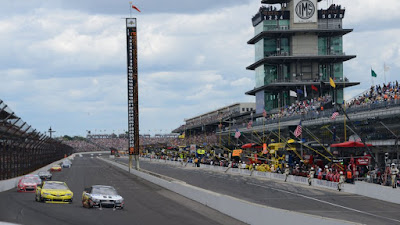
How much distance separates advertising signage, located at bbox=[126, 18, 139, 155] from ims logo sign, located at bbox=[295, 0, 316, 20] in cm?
3644

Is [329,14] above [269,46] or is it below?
above

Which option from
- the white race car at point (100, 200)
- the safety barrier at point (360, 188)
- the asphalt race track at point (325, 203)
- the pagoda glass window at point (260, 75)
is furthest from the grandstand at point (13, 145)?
the pagoda glass window at point (260, 75)

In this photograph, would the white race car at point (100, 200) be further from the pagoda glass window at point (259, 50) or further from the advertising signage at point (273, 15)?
the advertising signage at point (273, 15)

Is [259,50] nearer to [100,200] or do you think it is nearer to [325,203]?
[325,203]

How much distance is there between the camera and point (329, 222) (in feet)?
47.7

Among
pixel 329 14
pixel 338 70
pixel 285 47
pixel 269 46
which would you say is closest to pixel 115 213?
pixel 269 46

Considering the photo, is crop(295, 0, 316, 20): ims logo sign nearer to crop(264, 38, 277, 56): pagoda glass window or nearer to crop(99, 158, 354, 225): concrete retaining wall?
crop(264, 38, 277, 56): pagoda glass window

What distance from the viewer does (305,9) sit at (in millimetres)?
101125

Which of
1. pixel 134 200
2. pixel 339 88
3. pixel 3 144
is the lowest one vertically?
pixel 134 200

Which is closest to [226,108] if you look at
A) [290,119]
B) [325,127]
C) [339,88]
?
[339,88]

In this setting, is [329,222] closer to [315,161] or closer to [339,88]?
[315,161]

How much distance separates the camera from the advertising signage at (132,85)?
75.8 meters

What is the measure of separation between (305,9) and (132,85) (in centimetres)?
3987

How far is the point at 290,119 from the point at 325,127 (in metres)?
14.8
